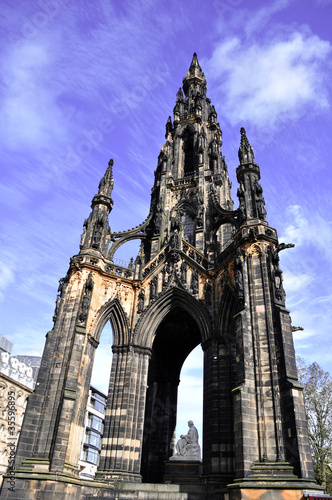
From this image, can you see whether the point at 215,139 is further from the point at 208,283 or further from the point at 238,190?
the point at 208,283

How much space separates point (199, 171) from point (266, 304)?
44.8 ft

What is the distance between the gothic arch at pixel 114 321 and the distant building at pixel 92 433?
114 feet

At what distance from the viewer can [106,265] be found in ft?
63.4

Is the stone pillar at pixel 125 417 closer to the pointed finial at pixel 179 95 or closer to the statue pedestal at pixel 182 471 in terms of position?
the statue pedestal at pixel 182 471

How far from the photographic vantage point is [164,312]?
1873 cm

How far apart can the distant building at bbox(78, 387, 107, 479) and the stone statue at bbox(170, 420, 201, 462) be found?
34567 mm

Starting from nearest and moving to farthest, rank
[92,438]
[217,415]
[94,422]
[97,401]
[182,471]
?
[217,415], [182,471], [92,438], [94,422], [97,401]

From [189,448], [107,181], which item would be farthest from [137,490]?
[107,181]

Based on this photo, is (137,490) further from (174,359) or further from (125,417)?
(174,359)

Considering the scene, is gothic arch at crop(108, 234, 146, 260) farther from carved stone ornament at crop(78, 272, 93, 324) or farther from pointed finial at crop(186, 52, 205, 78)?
pointed finial at crop(186, 52, 205, 78)

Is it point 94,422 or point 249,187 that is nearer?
point 249,187

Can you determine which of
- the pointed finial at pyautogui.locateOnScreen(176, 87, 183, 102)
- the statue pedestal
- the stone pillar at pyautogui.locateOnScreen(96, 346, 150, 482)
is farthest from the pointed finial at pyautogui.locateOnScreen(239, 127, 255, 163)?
the pointed finial at pyautogui.locateOnScreen(176, 87, 183, 102)

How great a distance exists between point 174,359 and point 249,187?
429 inches

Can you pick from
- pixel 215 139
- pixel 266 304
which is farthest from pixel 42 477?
pixel 215 139
